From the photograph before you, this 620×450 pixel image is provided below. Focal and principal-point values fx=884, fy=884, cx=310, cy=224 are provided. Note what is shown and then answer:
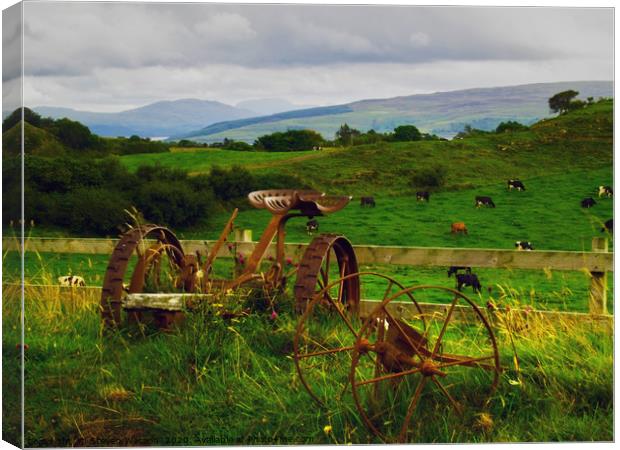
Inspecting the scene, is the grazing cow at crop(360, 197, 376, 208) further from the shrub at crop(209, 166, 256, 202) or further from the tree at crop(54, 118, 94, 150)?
the tree at crop(54, 118, 94, 150)

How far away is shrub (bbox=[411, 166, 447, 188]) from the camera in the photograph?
21.0 m

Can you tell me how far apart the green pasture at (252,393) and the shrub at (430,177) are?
14.5 meters

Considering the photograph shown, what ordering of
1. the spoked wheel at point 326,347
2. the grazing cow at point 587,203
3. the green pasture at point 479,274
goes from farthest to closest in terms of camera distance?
the grazing cow at point 587,203 < the green pasture at point 479,274 < the spoked wheel at point 326,347

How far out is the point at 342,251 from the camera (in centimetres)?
718

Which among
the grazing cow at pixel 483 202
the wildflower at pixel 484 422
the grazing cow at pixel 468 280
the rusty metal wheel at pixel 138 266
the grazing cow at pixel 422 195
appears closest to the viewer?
the wildflower at pixel 484 422

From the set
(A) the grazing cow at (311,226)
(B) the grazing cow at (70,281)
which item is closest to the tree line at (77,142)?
(B) the grazing cow at (70,281)

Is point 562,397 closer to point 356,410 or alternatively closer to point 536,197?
point 356,410

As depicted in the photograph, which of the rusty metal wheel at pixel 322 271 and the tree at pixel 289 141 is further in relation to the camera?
the tree at pixel 289 141

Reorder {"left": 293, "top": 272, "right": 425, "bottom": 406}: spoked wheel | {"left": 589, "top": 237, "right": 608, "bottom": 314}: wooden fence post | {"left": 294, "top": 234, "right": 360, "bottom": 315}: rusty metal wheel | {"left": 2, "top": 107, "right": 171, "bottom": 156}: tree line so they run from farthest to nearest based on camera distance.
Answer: {"left": 2, "top": 107, "right": 171, "bottom": 156}: tree line < {"left": 589, "top": 237, "right": 608, "bottom": 314}: wooden fence post < {"left": 294, "top": 234, "right": 360, "bottom": 315}: rusty metal wheel < {"left": 293, "top": 272, "right": 425, "bottom": 406}: spoked wheel

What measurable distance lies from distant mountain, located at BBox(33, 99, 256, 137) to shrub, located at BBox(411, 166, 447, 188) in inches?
317

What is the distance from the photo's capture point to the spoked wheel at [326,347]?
17.3 feet

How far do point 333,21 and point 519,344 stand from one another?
9.83 ft

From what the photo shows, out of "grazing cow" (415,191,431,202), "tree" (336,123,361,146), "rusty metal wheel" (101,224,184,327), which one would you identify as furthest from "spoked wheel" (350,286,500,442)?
"grazing cow" (415,191,431,202)

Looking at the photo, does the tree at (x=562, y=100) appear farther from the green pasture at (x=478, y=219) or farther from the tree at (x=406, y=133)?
the green pasture at (x=478, y=219)
